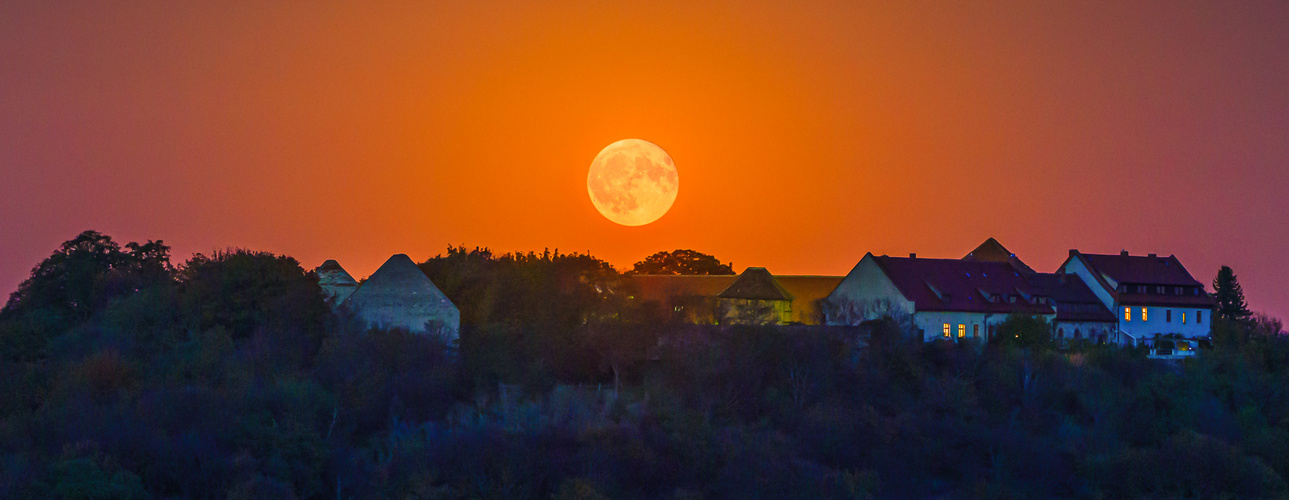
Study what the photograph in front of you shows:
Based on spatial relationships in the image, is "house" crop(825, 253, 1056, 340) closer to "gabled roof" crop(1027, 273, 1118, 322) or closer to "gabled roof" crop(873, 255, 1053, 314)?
"gabled roof" crop(873, 255, 1053, 314)

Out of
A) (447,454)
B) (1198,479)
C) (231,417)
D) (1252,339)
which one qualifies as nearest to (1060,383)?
(1198,479)

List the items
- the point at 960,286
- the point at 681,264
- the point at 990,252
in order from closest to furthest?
the point at 960,286 → the point at 990,252 → the point at 681,264

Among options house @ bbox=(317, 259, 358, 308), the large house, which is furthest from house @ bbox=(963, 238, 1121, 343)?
house @ bbox=(317, 259, 358, 308)

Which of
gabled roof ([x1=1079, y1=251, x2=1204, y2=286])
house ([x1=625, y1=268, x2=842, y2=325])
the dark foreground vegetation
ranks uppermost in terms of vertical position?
gabled roof ([x1=1079, y1=251, x2=1204, y2=286])

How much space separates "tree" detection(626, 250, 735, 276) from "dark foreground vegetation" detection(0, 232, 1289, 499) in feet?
121

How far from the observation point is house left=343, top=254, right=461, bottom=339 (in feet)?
202

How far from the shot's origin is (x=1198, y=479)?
56250mm

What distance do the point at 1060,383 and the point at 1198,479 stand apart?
771cm

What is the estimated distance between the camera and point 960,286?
2689 inches

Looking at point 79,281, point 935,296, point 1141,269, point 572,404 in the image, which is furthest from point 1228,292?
point 79,281

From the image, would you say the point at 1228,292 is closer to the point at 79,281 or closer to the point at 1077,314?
the point at 1077,314

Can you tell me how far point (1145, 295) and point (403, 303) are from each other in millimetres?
38743

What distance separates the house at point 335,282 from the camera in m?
65.5

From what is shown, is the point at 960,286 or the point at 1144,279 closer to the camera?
the point at 960,286
